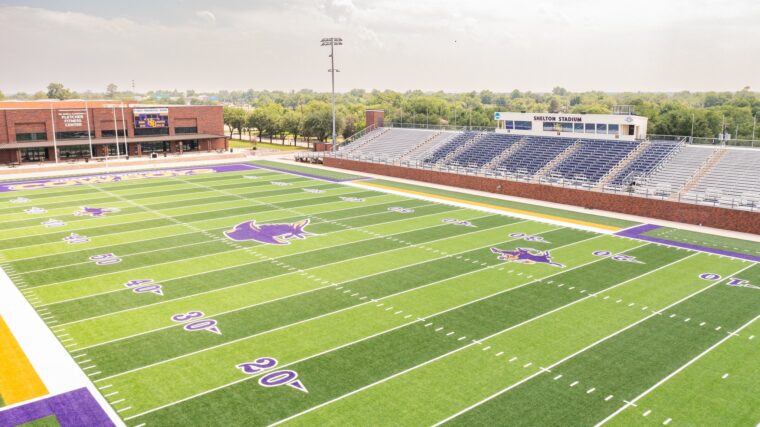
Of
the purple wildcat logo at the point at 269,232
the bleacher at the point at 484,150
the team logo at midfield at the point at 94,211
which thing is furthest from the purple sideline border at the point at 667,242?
the team logo at midfield at the point at 94,211

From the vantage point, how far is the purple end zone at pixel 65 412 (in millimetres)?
11000

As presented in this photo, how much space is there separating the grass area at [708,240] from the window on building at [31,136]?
5509cm

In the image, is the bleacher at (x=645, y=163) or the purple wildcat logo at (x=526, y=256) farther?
the bleacher at (x=645, y=163)

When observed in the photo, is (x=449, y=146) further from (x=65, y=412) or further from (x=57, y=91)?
(x=57, y=91)

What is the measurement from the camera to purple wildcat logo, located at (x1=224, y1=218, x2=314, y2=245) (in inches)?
1000

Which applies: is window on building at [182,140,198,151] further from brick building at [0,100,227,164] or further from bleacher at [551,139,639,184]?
bleacher at [551,139,639,184]

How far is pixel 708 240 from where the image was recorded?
2594 cm

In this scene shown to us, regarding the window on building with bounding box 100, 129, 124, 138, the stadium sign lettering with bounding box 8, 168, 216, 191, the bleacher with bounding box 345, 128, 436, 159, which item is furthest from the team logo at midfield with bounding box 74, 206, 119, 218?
the window on building with bounding box 100, 129, 124, 138

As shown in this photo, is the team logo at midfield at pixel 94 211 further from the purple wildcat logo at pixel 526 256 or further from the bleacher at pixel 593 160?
the bleacher at pixel 593 160

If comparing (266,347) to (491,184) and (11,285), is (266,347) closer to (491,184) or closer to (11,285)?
(11,285)

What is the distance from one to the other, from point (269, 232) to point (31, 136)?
4165 cm

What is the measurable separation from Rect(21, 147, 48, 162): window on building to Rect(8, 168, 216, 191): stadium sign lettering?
14584mm

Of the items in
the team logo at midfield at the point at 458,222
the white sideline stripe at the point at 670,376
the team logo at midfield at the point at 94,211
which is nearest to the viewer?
the white sideline stripe at the point at 670,376

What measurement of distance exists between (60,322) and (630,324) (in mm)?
16029
